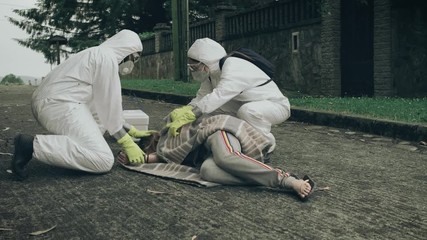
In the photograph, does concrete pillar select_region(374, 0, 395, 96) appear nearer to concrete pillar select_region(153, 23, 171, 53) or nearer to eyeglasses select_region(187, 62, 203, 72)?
eyeglasses select_region(187, 62, 203, 72)

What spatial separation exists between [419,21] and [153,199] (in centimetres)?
818

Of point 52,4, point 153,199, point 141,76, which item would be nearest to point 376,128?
point 153,199

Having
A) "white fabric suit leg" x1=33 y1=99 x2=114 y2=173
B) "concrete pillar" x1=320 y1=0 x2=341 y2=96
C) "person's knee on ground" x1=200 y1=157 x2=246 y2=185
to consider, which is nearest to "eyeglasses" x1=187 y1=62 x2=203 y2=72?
"white fabric suit leg" x1=33 y1=99 x2=114 y2=173

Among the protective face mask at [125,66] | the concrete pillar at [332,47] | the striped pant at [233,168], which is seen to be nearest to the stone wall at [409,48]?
the concrete pillar at [332,47]

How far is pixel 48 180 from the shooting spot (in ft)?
10.6

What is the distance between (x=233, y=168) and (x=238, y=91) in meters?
0.81

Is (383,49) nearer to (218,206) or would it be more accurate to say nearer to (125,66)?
(125,66)

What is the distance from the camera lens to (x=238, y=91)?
360 cm

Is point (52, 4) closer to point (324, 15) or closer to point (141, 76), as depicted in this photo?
point (141, 76)

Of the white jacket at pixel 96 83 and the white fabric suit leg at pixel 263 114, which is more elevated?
the white jacket at pixel 96 83

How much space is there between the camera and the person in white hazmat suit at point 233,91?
349cm

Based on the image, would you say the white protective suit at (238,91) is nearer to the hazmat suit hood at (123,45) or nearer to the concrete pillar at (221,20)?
the hazmat suit hood at (123,45)

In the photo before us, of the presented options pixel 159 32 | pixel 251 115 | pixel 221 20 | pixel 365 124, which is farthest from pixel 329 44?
pixel 159 32

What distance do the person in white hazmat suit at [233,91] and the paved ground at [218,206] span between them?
43 cm
